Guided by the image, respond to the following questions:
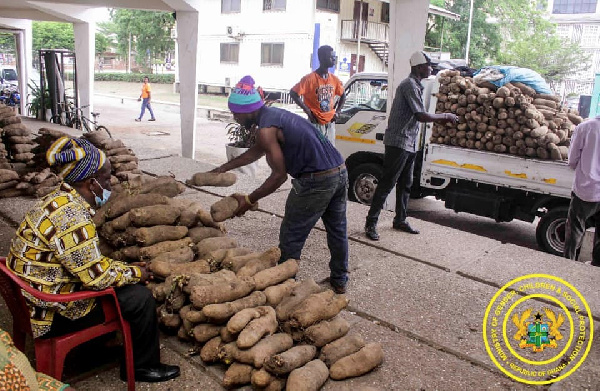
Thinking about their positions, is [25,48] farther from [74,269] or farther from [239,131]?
[74,269]

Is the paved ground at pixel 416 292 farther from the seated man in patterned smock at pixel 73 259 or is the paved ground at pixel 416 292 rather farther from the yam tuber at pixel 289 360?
the seated man in patterned smock at pixel 73 259

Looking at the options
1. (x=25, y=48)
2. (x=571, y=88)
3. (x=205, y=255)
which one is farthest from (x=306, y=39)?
(x=205, y=255)

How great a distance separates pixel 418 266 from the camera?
5152 mm

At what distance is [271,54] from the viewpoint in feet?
92.8

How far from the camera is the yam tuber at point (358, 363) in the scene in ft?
10.2

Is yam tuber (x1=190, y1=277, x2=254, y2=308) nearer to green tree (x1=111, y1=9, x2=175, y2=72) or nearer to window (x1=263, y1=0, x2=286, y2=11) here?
window (x1=263, y1=0, x2=286, y2=11)

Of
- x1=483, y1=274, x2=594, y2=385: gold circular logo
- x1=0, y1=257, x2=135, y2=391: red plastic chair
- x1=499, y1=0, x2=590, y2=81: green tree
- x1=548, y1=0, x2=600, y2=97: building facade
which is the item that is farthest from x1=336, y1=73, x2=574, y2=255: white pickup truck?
x1=548, y1=0, x2=600, y2=97: building facade

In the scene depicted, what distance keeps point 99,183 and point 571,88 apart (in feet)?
101

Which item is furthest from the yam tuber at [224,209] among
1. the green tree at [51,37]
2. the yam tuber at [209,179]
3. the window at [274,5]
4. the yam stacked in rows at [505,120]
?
the green tree at [51,37]

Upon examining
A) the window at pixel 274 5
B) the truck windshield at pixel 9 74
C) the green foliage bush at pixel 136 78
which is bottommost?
the truck windshield at pixel 9 74

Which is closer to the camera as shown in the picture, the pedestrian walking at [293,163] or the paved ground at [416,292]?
the paved ground at [416,292]

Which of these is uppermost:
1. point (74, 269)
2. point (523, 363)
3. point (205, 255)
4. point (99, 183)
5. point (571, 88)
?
point (571, 88)

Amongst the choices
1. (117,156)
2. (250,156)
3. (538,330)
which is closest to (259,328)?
(250,156)

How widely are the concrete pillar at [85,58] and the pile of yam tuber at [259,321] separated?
1286 centimetres
